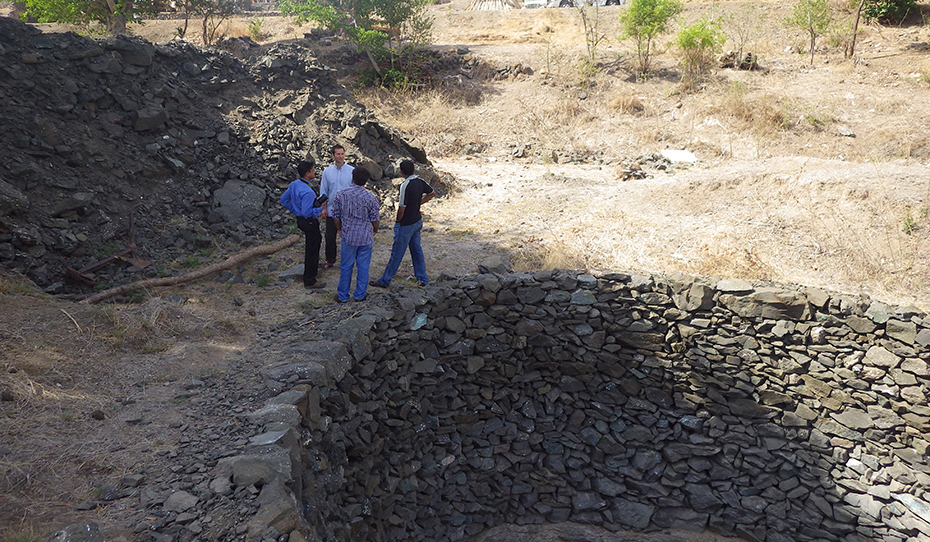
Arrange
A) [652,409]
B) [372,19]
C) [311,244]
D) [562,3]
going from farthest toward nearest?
1. [562,3]
2. [372,19]
3. [652,409]
4. [311,244]

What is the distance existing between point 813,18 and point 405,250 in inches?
550

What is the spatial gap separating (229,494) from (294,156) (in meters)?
6.40

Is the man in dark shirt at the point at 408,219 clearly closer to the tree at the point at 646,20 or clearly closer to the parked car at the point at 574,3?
the tree at the point at 646,20

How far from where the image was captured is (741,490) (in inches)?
285

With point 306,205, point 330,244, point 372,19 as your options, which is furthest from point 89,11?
point 306,205

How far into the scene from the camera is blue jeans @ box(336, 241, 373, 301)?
596cm

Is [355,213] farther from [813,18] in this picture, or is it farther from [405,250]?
[813,18]

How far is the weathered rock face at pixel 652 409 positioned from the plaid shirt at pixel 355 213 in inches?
36.5

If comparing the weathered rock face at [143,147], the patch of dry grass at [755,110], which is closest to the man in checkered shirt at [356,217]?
the weathered rock face at [143,147]

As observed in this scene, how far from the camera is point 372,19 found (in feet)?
54.2

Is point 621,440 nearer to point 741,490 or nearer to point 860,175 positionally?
point 741,490

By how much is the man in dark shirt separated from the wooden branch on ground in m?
1.70

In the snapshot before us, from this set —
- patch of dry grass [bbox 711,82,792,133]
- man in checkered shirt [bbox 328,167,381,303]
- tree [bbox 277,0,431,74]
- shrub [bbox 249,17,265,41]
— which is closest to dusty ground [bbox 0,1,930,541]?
patch of dry grass [bbox 711,82,792,133]

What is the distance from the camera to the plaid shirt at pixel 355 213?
5777 millimetres
